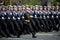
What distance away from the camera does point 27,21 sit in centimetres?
1978

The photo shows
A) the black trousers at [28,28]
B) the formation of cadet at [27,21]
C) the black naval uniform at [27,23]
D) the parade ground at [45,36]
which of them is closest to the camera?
the parade ground at [45,36]

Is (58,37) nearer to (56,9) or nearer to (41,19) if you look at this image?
(41,19)

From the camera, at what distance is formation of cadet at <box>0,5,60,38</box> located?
2051cm

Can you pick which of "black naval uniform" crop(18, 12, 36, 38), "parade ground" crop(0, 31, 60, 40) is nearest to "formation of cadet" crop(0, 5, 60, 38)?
"black naval uniform" crop(18, 12, 36, 38)

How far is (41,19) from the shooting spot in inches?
863

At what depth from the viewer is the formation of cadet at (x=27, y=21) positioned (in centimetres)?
2051

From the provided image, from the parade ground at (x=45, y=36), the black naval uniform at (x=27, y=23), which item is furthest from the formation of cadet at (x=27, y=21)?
the parade ground at (x=45, y=36)

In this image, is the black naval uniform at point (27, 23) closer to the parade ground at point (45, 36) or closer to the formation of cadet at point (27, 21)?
the formation of cadet at point (27, 21)

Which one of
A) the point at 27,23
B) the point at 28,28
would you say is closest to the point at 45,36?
the point at 28,28

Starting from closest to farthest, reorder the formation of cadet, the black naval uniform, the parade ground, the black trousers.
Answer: the parade ground → the black naval uniform → the black trousers → the formation of cadet

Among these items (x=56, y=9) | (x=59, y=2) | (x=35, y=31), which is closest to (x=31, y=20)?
(x=35, y=31)

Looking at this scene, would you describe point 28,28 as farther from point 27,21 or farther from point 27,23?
point 27,21

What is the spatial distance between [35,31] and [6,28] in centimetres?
168

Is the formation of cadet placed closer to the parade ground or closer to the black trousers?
the black trousers
